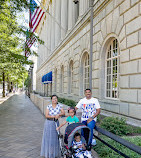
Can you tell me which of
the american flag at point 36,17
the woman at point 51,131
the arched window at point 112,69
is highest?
the american flag at point 36,17

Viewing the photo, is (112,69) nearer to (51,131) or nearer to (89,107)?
(89,107)

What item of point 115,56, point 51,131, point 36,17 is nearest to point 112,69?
point 115,56

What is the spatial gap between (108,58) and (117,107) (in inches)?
120

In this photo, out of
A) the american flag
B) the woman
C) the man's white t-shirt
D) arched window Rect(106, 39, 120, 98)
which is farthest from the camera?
the american flag

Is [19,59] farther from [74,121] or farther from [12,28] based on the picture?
[74,121]

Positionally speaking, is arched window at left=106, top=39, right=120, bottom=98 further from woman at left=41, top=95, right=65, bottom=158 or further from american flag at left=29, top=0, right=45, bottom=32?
american flag at left=29, top=0, right=45, bottom=32

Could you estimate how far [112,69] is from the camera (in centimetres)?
1025

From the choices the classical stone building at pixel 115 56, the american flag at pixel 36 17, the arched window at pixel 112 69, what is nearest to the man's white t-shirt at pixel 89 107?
the classical stone building at pixel 115 56

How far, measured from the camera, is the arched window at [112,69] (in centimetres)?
976

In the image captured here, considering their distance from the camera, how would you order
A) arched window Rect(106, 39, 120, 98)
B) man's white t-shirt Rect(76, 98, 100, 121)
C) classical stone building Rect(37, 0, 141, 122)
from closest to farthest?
1. man's white t-shirt Rect(76, 98, 100, 121)
2. classical stone building Rect(37, 0, 141, 122)
3. arched window Rect(106, 39, 120, 98)

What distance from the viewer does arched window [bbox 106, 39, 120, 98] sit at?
9.76 meters

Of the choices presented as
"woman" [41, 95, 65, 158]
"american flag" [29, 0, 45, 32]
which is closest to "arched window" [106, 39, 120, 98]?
"woman" [41, 95, 65, 158]

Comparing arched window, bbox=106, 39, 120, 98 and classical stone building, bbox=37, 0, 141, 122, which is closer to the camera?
classical stone building, bbox=37, 0, 141, 122

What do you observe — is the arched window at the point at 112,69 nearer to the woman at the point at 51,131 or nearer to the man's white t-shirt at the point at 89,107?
the man's white t-shirt at the point at 89,107
